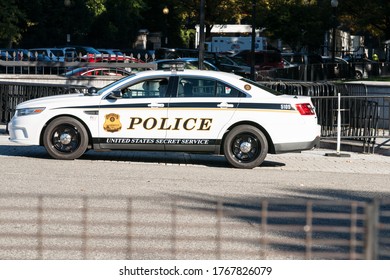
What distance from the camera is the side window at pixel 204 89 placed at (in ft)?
50.9

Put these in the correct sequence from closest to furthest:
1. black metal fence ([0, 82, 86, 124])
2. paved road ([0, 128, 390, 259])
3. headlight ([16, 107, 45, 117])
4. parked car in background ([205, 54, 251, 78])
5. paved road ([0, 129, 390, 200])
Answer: paved road ([0, 128, 390, 259])
paved road ([0, 129, 390, 200])
headlight ([16, 107, 45, 117])
black metal fence ([0, 82, 86, 124])
parked car in background ([205, 54, 251, 78])

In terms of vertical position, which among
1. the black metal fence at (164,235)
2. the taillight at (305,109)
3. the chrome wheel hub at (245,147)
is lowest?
the black metal fence at (164,235)

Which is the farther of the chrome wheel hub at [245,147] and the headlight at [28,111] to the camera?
the headlight at [28,111]

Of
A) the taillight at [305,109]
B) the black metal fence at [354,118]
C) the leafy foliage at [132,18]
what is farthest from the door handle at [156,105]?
the leafy foliage at [132,18]

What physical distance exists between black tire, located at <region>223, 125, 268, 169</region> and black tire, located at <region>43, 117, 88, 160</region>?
2273mm

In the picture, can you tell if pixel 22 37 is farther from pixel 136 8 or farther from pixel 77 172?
pixel 77 172

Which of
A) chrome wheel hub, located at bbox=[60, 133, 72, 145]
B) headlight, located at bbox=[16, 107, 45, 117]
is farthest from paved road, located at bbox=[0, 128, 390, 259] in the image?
headlight, located at bbox=[16, 107, 45, 117]

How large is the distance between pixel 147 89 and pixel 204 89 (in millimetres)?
916

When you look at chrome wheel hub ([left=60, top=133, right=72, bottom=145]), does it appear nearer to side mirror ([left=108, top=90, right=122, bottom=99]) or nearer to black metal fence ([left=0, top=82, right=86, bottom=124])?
side mirror ([left=108, top=90, right=122, bottom=99])

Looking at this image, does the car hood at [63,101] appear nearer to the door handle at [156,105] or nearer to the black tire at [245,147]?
the door handle at [156,105]

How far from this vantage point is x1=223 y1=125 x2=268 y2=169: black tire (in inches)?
603

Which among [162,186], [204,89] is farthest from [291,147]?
[162,186]

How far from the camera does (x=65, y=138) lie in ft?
51.2

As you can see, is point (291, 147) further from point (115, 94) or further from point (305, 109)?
point (115, 94)
